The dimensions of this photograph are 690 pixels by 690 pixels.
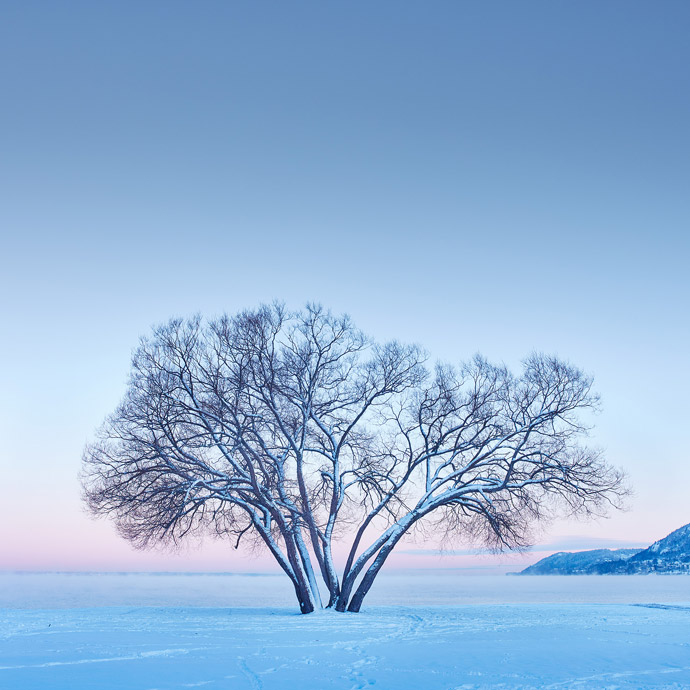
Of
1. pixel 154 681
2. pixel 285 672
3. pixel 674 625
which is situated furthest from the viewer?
pixel 674 625

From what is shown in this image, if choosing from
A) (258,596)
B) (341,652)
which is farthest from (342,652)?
(258,596)

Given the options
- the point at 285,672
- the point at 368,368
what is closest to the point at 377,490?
the point at 368,368

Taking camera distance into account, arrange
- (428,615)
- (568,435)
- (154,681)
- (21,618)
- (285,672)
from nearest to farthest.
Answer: (154,681) → (285,672) → (21,618) → (428,615) → (568,435)

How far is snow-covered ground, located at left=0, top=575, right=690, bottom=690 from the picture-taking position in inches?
340

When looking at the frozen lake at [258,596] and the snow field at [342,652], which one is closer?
the snow field at [342,652]

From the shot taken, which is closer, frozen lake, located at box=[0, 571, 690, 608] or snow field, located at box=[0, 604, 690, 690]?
snow field, located at box=[0, 604, 690, 690]

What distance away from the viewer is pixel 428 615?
20.3 metres

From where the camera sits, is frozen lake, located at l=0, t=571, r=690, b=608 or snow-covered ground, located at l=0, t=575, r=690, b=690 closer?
snow-covered ground, located at l=0, t=575, r=690, b=690

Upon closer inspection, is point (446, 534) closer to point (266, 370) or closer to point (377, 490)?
point (377, 490)

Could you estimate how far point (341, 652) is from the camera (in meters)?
11.4

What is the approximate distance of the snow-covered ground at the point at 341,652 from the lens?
28.3 feet

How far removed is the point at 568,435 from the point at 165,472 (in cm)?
1388

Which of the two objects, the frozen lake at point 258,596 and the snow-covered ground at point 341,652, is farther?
the frozen lake at point 258,596

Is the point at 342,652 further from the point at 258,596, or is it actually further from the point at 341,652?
the point at 258,596
